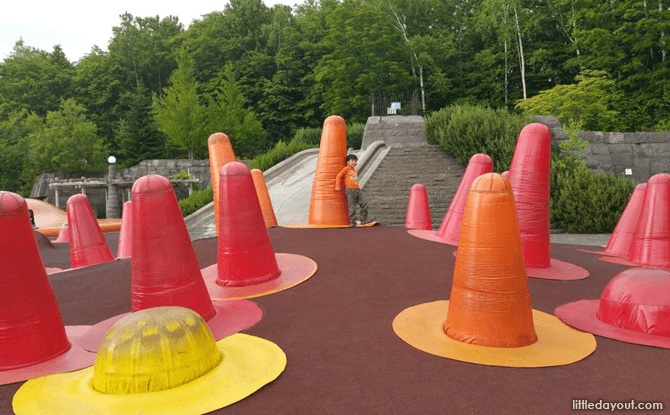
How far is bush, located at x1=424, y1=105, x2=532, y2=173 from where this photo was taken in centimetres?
1400

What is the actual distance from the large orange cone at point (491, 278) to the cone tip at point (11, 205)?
3.04m

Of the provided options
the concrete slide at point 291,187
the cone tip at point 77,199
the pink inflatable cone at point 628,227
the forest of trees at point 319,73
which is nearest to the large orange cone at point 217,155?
the cone tip at point 77,199

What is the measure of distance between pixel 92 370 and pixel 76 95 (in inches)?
1839

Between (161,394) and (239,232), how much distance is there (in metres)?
2.25

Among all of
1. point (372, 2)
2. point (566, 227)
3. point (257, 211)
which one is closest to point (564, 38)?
point (372, 2)

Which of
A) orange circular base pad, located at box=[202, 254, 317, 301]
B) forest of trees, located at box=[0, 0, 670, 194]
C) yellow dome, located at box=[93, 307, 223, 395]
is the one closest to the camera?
yellow dome, located at box=[93, 307, 223, 395]

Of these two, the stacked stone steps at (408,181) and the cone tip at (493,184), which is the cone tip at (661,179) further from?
the stacked stone steps at (408,181)

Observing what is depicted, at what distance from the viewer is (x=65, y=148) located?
1235 inches

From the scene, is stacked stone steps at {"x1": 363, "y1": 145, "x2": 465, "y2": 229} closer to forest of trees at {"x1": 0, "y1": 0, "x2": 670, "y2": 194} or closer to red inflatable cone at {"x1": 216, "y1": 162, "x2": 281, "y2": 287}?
red inflatable cone at {"x1": 216, "y1": 162, "x2": 281, "y2": 287}

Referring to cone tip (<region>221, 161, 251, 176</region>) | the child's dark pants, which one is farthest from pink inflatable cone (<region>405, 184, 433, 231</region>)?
cone tip (<region>221, 161, 251, 176</region>)

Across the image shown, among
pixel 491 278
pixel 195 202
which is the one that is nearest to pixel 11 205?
pixel 491 278

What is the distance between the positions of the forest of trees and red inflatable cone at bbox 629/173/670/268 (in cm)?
1695

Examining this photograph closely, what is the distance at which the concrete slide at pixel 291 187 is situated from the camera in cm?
1384

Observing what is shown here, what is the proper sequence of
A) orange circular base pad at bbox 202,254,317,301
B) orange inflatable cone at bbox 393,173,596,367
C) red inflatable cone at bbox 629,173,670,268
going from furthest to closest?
red inflatable cone at bbox 629,173,670,268 → orange circular base pad at bbox 202,254,317,301 → orange inflatable cone at bbox 393,173,596,367
